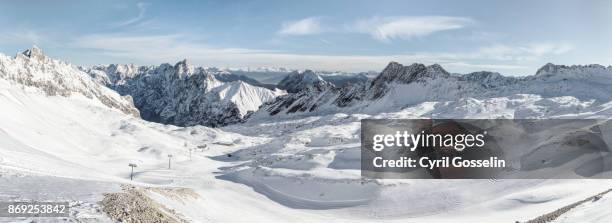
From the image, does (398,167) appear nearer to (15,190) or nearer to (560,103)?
(15,190)

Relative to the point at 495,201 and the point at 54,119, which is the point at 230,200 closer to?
the point at 495,201

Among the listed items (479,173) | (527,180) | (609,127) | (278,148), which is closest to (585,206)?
(527,180)

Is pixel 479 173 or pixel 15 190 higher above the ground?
pixel 15 190

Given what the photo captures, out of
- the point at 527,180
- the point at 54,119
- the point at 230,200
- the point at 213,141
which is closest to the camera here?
the point at 230,200

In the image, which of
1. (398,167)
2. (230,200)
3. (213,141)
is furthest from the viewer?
(213,141)

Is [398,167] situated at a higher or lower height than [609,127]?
lower

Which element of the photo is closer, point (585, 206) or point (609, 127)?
point (585, 206)

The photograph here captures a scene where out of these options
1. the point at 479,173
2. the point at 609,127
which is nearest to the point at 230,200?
the point at 479,173

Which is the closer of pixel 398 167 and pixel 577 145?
pixel 577 145

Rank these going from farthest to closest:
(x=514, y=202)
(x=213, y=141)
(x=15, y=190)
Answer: (x=213, y=141), (x=514, y=202), (x=15, y=190)
